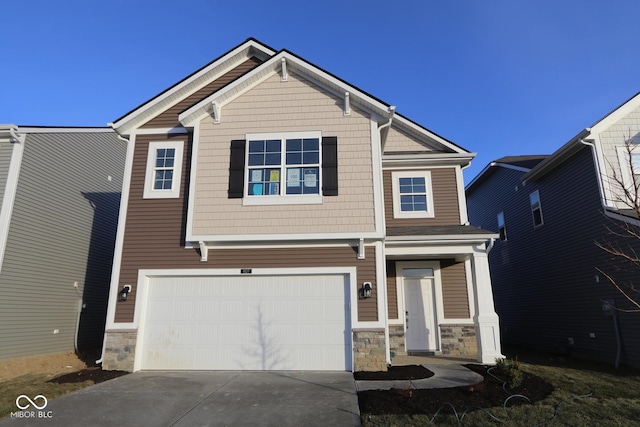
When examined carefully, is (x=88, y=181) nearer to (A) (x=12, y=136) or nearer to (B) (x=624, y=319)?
(A) (x=12, y=136)

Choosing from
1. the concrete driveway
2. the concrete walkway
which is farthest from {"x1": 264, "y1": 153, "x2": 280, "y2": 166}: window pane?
the concrete walkway

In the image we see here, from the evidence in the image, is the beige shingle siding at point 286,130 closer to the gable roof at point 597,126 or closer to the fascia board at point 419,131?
the fascia board at point 419,131

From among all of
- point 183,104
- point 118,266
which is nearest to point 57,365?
point 118,266

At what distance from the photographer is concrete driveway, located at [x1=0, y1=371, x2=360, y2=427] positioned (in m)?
5.31

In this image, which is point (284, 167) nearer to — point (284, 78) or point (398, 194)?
point (284, 78)

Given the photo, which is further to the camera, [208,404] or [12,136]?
[12,136]

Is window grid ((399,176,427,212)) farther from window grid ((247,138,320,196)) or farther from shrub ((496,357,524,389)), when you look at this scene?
shrub ((496,357,524,389))

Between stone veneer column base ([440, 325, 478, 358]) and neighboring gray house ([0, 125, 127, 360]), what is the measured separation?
→ 1145 centimetres

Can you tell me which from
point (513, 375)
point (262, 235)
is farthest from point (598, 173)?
point (262, 235)

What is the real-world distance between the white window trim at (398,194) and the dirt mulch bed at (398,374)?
4713 mm

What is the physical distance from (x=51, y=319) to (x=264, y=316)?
7.52 meters

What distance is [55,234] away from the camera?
12.1 metres

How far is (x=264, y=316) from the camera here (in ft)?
28.7

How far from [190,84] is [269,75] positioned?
2191mm
